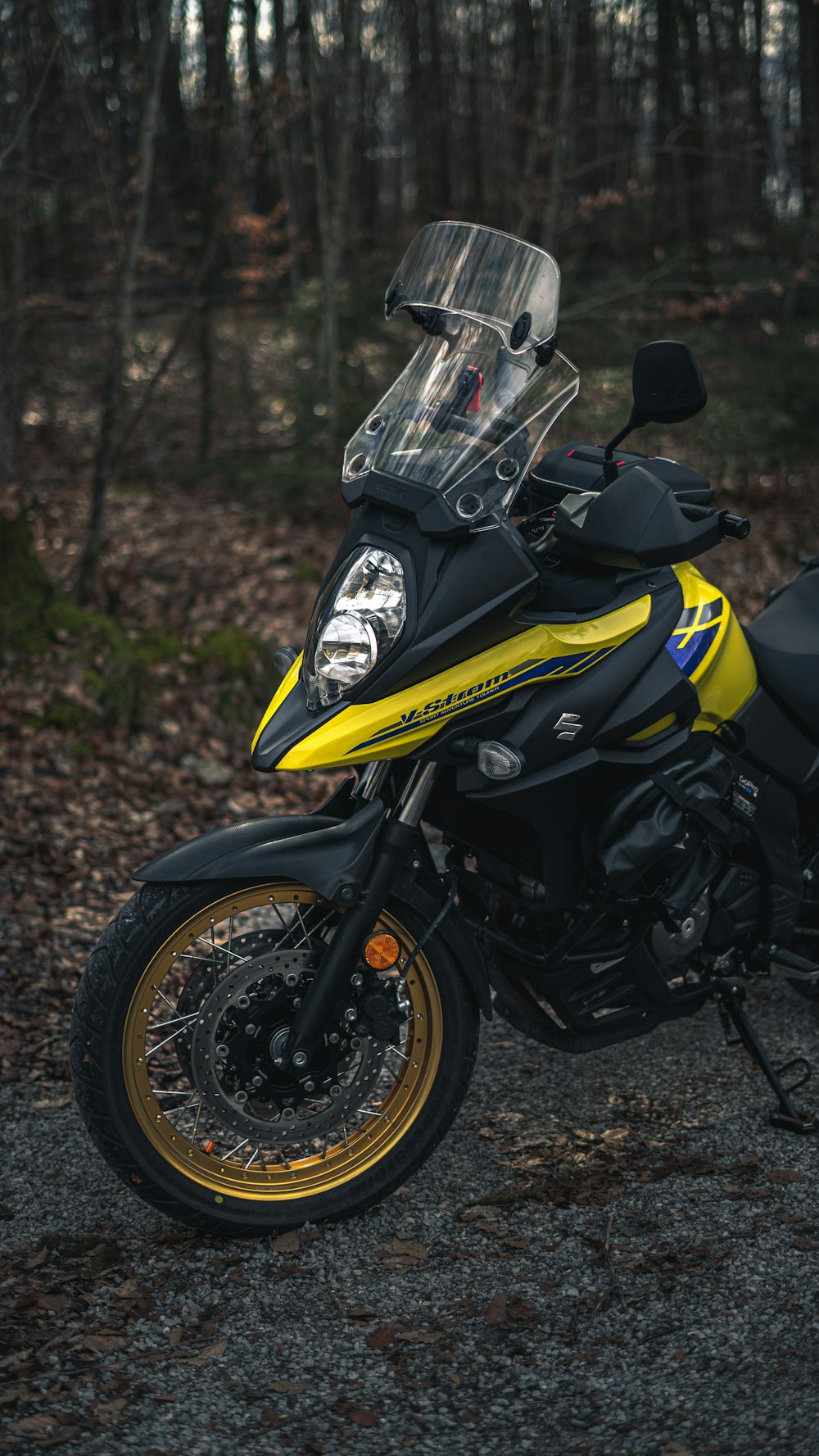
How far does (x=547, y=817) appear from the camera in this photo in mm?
2992

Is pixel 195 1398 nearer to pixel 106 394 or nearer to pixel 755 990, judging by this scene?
pixel 755 990

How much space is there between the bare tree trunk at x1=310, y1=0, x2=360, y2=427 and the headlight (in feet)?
22.4

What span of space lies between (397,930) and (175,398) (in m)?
10.2

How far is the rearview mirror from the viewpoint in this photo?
278 cm

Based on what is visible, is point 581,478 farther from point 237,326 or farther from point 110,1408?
point 237,326

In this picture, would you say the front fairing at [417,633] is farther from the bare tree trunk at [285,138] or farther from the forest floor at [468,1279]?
the bare tree trunk at [285,138]

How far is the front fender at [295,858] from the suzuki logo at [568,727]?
448 mm

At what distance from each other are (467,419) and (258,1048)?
5.13ft

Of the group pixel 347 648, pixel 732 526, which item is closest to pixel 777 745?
pixel 732 526

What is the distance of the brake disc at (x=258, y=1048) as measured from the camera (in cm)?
292

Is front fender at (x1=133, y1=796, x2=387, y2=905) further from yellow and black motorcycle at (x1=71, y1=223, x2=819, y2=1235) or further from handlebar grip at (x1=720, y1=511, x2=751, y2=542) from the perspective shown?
handlebar grip at (x1=720, y1=511, x2=751, y2=542)

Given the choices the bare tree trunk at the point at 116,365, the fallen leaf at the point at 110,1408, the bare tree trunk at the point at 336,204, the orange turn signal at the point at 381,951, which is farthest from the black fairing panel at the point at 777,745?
the bare tree trunk at the point at 336,204

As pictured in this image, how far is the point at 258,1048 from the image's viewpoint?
2959 mm

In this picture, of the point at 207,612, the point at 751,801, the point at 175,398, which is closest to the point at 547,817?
the point at 751,801
